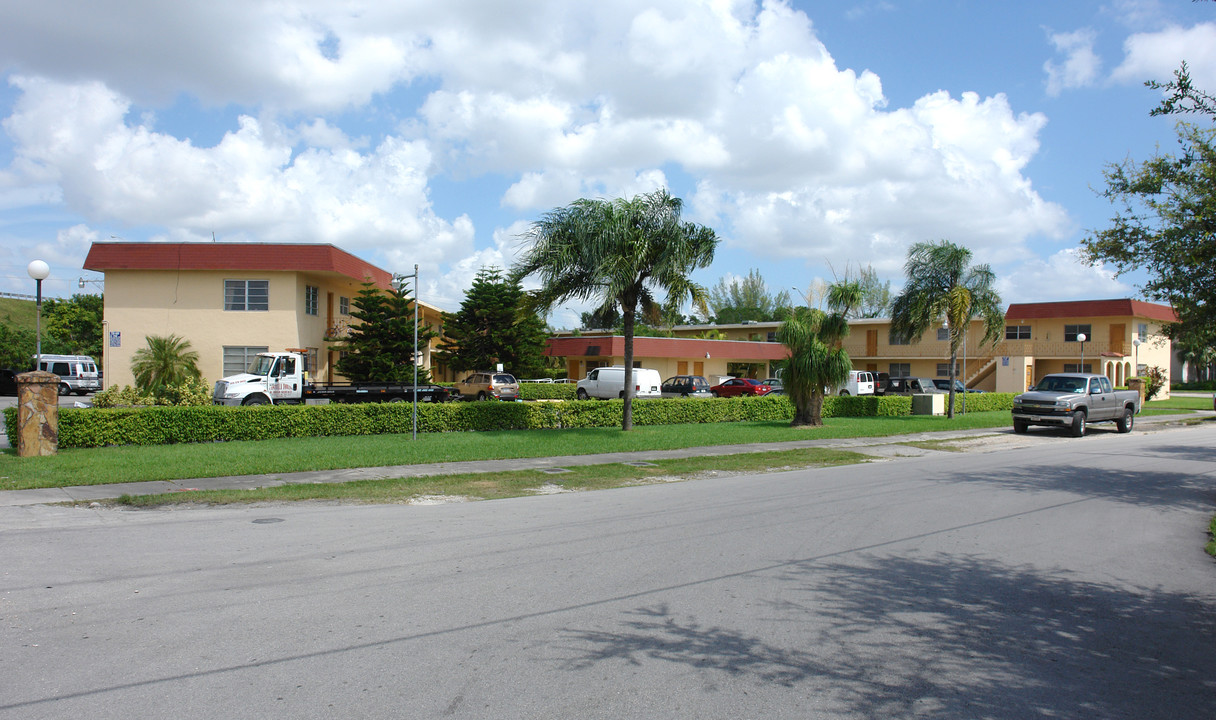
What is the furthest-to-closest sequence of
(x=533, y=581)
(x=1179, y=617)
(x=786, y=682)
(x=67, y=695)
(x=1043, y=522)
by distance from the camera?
(x=1043, y=522) → (x=533, y=581) → (x=1179, y=617) → (x=786, y=682) → (x=67, y=695)

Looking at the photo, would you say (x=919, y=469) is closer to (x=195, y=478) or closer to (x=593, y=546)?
(x=593, y=546)

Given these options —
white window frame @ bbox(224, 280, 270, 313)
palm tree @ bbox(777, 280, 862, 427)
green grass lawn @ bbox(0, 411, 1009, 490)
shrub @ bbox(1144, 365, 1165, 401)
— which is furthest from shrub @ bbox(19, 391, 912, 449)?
shrub @ bbox(1144, 365, 1165, 401)

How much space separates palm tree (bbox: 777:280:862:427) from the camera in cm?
2592

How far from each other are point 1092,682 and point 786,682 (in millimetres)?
1929

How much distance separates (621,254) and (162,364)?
17.8 metres

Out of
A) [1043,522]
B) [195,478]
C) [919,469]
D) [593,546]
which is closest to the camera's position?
[593,546]

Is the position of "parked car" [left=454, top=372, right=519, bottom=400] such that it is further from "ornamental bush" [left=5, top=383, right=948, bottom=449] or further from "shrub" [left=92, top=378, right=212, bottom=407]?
"shrub" [left=92, top=378, right=212, bottom=407]

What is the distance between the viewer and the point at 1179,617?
5984 millimetres

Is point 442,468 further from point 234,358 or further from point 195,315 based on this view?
point 195,315

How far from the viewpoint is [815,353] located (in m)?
26.0

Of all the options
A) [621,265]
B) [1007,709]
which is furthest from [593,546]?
[621,265]

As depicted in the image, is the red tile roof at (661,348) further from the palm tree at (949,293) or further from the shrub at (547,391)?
the palm tree at (949,293)

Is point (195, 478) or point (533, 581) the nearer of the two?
point (533, 581)

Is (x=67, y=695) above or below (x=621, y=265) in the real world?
below
